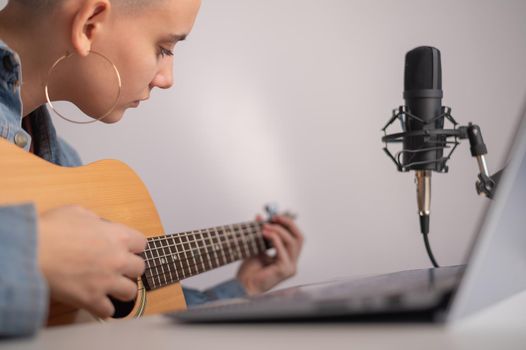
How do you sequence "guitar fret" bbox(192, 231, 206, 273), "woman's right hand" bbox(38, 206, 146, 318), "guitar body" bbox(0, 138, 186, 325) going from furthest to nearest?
"guitar fret" bbox(192, 231, 206, 273)
"guitar body" bbox(0, 138, 186, 325)
"woman's right hand" bbox(38, 206, 146, 318)

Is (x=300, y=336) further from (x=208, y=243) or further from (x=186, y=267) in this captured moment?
(x=208, y=243)

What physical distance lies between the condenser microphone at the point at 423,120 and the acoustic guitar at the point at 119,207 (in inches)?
17.3

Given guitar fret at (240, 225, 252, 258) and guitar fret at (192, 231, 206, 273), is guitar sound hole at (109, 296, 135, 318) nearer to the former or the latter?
guitar fret at (192, 231, 206, 273)

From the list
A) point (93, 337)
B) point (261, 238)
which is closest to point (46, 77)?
point (261, 238)

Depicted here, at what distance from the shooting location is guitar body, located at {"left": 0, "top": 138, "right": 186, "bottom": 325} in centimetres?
77

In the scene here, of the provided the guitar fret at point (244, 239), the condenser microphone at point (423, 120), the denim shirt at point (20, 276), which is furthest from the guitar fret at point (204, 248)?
the denim shirt at point (20, 276)

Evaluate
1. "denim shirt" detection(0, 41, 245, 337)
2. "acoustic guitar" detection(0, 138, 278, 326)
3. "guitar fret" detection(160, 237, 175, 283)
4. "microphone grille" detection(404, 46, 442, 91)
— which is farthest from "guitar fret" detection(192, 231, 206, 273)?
"denim shirt" detection(0, 41, 245, 337)

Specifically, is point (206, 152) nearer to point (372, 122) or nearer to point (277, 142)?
point (277, 142)

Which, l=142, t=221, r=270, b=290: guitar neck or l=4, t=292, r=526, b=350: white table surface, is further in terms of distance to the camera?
l=142, t=221, r=270, b=290: guitar neck

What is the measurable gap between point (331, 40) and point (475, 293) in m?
1.62

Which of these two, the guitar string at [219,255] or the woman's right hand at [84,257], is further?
the guitar string at [219,255]

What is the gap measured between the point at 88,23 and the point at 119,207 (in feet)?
1.22

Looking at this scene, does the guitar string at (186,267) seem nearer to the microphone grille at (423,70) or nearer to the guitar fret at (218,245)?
the guitar fret at (218,245)

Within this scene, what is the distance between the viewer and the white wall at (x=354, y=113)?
6.13ft
